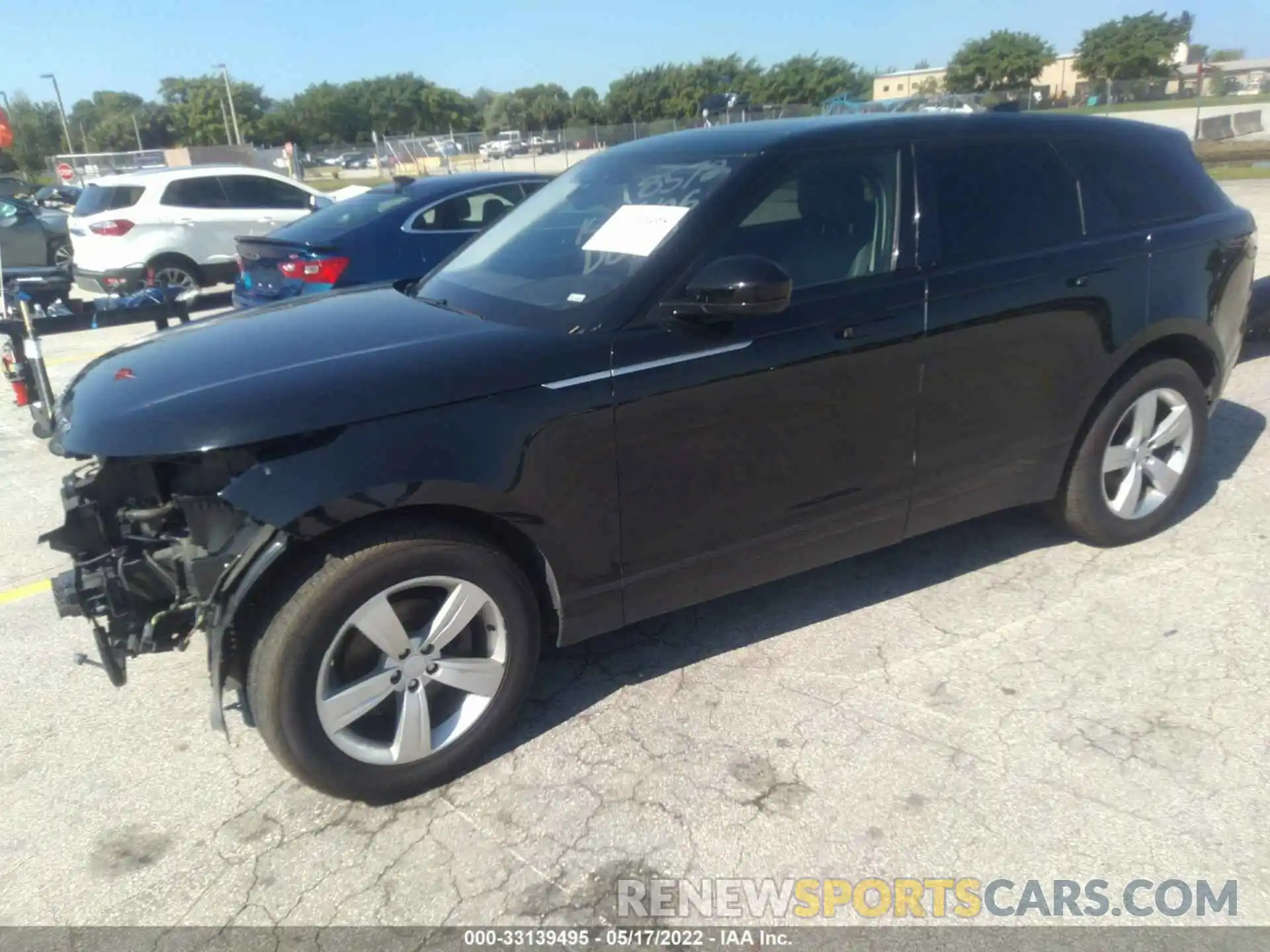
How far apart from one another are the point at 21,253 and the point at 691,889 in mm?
17793

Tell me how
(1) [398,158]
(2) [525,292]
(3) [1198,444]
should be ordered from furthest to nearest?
(1) [398,158], (3) [1198,444], (2) [525,292]

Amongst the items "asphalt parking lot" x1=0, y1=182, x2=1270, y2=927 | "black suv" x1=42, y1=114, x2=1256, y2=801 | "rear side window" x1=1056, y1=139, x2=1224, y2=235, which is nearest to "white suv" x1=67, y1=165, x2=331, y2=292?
"asphalt parking lot" x1=0, y1=182, x2=1270, y2=927

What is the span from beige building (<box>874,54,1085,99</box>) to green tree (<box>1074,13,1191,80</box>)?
6.81 feet

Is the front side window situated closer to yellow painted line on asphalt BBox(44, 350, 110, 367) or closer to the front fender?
the front fender

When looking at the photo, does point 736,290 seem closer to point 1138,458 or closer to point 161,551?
point 161,551

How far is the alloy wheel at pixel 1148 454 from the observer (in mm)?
4207

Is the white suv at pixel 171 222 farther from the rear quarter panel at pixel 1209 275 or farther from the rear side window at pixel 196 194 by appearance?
the rear quarter panel at pixel 1209 275

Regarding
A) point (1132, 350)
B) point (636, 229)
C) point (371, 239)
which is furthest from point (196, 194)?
point (1132, 350)

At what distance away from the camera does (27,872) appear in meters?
2.68

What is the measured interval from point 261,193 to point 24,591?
9.68 meters

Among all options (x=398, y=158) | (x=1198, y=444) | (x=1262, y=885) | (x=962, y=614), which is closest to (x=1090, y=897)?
(x=1262, y=885)

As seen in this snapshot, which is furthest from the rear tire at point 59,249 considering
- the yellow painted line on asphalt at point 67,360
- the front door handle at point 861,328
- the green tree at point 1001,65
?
the green tree at point 1001,65

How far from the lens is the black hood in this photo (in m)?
2.59

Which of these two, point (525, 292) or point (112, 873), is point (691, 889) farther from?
point (525, 292)
